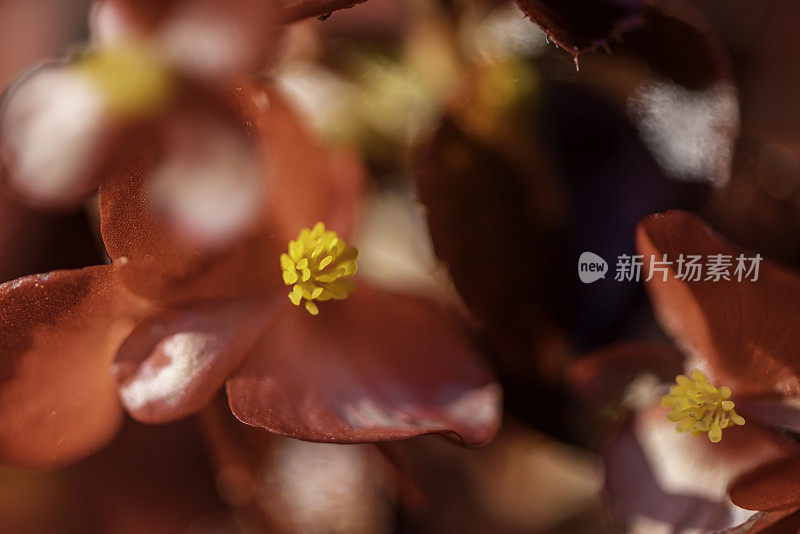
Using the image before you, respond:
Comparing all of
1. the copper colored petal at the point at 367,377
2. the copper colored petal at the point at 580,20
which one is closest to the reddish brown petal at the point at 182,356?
the copper colored petal at the point at 367,377

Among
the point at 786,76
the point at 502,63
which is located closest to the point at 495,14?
the point at 502,63

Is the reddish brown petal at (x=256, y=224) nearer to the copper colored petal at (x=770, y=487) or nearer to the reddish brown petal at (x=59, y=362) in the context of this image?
the reddish brown petal at (x=59, y=362)

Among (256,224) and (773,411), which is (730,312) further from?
(256,224)

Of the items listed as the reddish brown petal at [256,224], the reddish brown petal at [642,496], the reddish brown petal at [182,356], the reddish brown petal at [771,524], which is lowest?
the reddish brown petal at [642,496]

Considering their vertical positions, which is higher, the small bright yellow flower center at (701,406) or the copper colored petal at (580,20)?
the copper colored petal at (580,20)

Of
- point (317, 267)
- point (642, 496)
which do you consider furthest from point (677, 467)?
point (317, 267)
